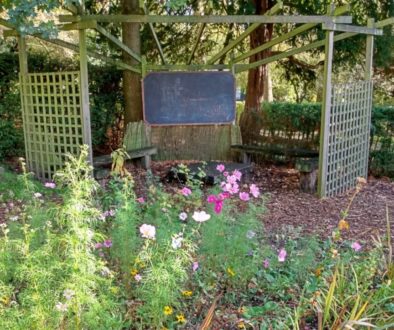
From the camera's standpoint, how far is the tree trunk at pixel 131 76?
6918 millimetres

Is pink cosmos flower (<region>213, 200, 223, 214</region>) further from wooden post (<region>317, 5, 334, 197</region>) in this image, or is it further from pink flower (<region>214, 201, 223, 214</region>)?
wooden post (<region>317, 5, 334, 197</region>)

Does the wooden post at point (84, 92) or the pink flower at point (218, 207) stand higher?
the wooden post at point (84, 92)

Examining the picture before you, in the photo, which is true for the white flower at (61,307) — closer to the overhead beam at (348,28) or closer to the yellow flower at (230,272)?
the yellow flower at (230,272)

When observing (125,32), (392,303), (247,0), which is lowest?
(392,303)

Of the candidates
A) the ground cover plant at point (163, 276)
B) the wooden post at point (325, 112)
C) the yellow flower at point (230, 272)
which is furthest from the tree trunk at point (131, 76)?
the yellow flower at point (230, 272)

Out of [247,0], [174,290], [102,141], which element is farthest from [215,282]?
[247,0]

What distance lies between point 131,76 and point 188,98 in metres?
0.97

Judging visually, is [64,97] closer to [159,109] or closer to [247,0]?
[159,109]

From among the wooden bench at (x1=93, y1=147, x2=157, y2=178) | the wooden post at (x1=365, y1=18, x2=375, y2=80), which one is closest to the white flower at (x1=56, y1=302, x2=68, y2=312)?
the wooden bench at (x1=93, y1=147, x2=157, y2=178)

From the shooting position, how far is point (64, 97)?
5.88 meters

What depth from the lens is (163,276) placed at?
1973mm

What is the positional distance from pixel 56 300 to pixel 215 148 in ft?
19.1

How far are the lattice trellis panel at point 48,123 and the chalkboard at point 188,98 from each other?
1518 millimetres

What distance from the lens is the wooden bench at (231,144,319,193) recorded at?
18.4 feet
